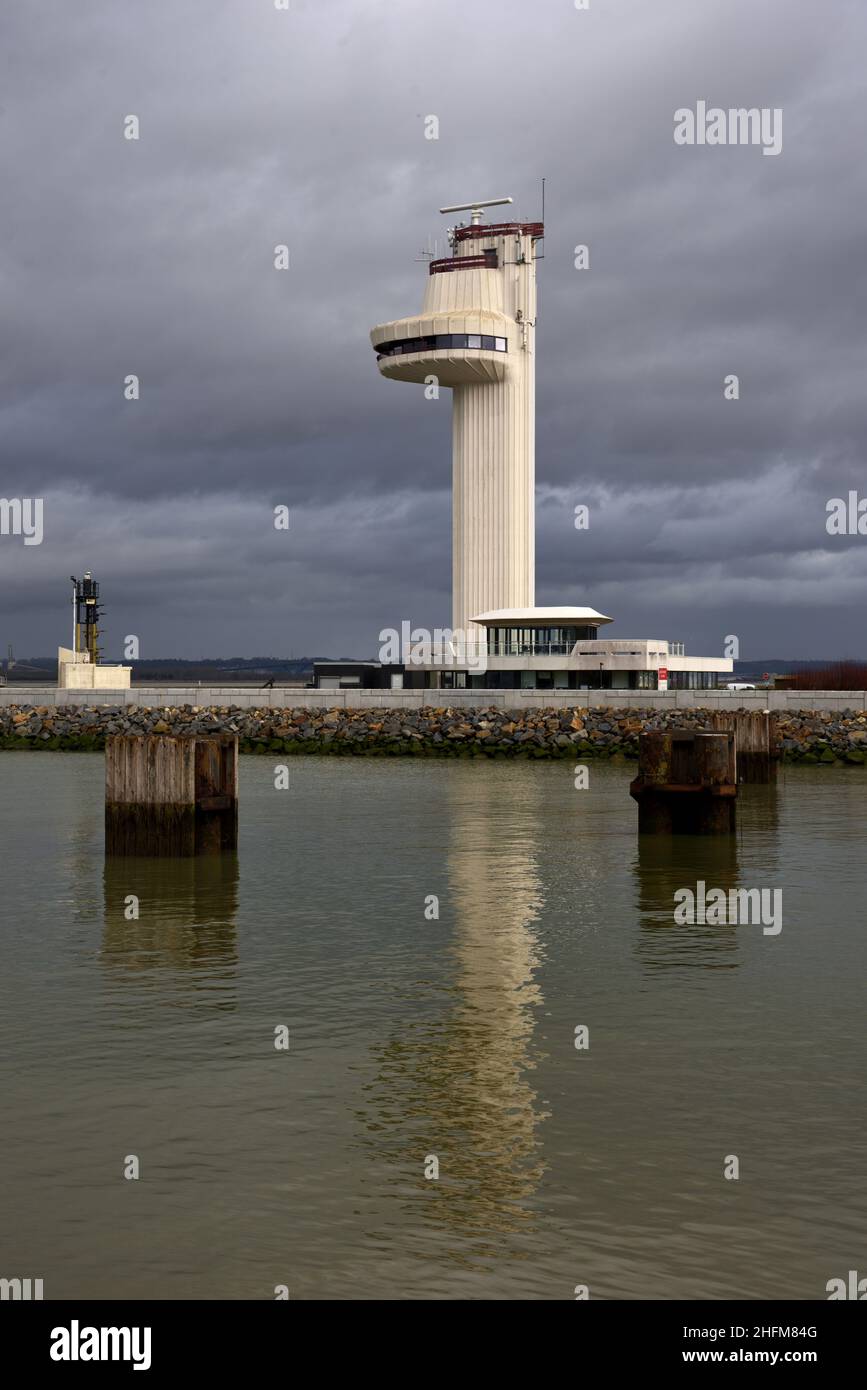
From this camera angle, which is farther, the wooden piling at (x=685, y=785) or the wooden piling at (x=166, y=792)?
the wooden piling at (x=685, y=785)

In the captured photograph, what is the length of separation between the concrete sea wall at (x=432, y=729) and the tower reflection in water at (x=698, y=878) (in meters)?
20.9

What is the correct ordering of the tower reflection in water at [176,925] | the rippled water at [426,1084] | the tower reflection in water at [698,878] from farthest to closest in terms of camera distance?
1. the tower reflection in water at [698,878]
2. the tower reflection in water at [176,925]
3. the rippled water at [426,1084]

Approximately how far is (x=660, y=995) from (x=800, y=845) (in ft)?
48.5

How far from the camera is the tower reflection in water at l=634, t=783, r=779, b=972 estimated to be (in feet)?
61.1

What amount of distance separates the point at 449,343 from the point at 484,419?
507 centimetres

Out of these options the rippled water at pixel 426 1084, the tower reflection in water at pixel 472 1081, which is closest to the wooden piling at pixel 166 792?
the rippled water at pixel 426 1084

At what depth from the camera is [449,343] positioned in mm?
85938

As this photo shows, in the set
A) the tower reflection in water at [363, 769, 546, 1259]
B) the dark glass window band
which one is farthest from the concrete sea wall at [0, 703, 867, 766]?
the tower reflection in water at [363, 769, 546, 1259]

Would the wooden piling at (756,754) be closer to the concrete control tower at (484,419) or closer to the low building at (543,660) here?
the low building at (543,660)

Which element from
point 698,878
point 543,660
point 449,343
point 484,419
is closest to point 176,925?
point 698,878

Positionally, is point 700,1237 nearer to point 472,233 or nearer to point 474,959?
point 474,959

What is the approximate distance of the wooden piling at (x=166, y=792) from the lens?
25.5 m

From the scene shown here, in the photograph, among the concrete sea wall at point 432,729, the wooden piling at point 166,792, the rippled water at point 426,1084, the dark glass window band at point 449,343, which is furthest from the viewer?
the dark glass window band at point 449,343

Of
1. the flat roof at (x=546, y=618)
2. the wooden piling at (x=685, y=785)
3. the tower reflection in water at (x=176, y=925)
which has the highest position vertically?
the flat roof at (x=546, y=618)
